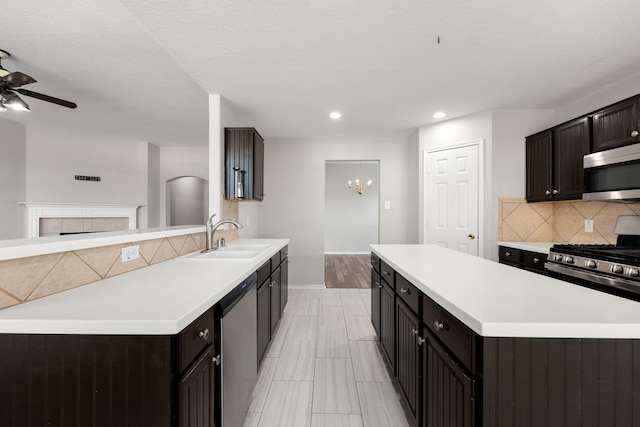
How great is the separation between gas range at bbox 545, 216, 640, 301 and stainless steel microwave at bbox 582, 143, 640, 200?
42 centimetres

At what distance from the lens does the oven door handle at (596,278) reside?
1.64m

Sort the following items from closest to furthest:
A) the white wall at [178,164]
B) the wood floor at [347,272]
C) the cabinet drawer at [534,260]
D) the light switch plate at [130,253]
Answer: the light switch plate at [130,253] → the cabinet drawer at [534,260] → the wood floor at [347,272] → the white wall at [178,164]

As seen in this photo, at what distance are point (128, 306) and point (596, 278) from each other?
110 inches

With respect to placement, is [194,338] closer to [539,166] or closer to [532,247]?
[532,247]

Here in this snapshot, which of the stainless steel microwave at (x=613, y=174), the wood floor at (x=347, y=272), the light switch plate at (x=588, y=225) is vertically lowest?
the wood floor at (x=347, y=272)

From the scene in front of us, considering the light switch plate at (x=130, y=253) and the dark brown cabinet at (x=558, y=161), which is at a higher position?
the dark brown cabinet at (x=558, y=161)

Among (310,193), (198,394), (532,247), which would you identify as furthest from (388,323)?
(310,193)

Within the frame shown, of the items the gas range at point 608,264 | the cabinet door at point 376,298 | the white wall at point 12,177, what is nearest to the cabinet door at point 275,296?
the cabinet door at point 376,298

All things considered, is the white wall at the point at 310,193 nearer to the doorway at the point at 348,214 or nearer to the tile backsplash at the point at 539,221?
the tile backsplash at the point at 539,221

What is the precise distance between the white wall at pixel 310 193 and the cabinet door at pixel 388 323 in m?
2.28

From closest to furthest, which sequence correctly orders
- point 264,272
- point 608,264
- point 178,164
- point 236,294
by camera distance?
point 236,294
point 608,264
point 264,272
point 178,164

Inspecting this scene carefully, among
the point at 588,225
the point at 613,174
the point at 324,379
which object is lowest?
the point at 324,379

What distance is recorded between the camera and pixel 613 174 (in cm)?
217

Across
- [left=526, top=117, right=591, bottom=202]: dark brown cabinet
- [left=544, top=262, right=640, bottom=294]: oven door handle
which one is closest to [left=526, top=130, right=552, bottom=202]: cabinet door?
[left=526, top=117, right=591, bottom=202]: dark brown cabinet
